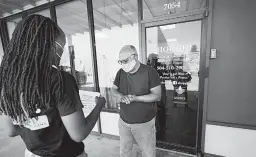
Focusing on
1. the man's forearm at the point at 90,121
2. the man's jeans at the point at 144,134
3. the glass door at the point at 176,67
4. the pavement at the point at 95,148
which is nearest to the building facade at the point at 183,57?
the glass door at the point at 176,67

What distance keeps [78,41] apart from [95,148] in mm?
2243

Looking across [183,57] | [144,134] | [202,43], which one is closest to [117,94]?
[144,134]

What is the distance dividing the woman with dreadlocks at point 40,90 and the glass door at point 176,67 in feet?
5.60

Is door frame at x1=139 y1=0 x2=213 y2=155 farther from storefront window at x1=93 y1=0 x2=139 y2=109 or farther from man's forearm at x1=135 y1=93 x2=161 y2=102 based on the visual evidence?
man's forearm at x1=135 y1=93 x2=161 y2=102

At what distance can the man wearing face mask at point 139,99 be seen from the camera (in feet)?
4.91

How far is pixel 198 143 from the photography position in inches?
81.7

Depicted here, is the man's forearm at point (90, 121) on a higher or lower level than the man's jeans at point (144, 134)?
higher

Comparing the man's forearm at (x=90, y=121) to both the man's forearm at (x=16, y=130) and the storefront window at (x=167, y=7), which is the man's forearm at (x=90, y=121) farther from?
the storefront window at (x=167, y=7)

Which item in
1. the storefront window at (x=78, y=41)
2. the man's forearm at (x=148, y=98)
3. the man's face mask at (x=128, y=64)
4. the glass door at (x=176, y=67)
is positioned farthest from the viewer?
the storefront window at (x=78, y=41)

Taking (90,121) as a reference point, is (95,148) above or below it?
below

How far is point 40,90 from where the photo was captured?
0.64m

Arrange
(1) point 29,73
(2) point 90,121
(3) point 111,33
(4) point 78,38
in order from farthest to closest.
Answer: (4) point 78,38 < (3) point 111,33 < (2) point 90,121 < (1) point 29,73

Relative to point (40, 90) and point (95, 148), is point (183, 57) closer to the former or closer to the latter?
point (40, 90)

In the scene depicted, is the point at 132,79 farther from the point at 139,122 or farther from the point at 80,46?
the point at 80,46
